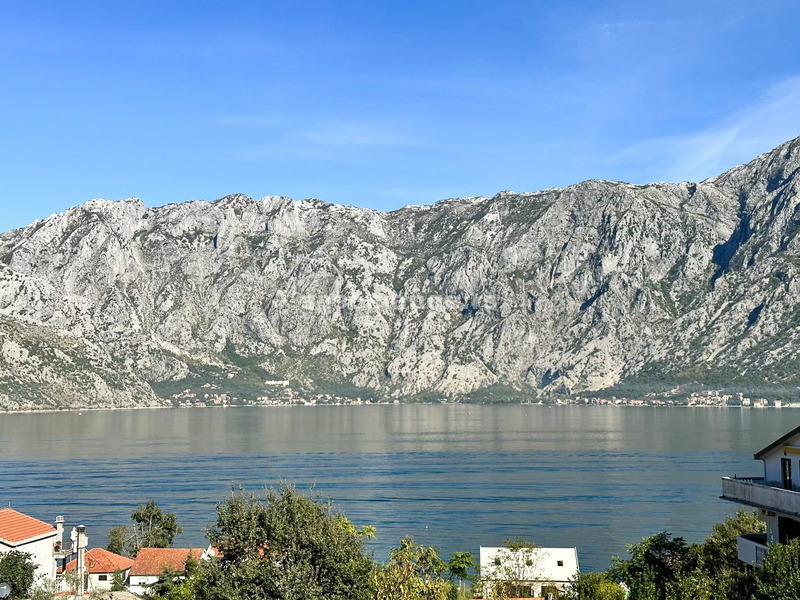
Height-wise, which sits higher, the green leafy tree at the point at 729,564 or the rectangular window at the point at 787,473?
the rectangular window at the point at 787,473

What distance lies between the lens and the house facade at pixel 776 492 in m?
29.0

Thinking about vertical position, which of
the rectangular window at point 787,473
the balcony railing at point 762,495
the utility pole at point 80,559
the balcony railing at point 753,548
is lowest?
the utility pole at point 80,559

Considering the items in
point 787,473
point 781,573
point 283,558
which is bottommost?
point 283,558

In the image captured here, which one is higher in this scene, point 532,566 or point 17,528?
point 17,528

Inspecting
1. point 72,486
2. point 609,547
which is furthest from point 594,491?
point 72,486

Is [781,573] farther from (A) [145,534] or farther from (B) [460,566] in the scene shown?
(A) [145,534]

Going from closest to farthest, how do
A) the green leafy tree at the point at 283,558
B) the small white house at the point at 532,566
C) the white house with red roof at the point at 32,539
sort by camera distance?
the green leafy tree at the point at 283,558, the white house with red roof at the point at 32,539, the small white house at the point at 532,566

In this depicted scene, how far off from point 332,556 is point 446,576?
4350 centimetres

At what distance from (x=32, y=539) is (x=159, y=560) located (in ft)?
51.1

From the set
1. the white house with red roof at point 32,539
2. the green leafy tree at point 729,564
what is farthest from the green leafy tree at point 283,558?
the white house with red roof at point 32,539

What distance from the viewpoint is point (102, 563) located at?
7356 centimetres

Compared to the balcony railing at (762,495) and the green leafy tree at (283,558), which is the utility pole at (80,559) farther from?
the balcony railing at (762,495)

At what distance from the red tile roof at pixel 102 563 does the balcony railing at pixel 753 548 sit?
54.7 meters

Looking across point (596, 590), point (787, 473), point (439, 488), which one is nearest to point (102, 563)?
point (596, 590)
